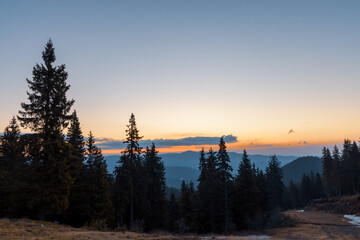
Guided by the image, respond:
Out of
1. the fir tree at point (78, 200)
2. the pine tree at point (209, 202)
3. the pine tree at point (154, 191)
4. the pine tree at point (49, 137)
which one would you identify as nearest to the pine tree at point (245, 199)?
the pine tree at point (209, 202)

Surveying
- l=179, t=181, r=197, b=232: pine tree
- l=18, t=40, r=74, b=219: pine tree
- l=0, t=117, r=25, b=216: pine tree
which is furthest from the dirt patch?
l=0, t=117, r=25, b=216: pine tree

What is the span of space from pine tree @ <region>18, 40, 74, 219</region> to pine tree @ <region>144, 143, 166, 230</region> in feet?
58.2

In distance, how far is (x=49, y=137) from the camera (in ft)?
68.9

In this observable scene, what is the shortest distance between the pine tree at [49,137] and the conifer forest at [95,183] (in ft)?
0.25

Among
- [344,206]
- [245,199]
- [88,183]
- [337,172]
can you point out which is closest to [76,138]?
[88,183]

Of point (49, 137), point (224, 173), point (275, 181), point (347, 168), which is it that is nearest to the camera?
point (49, 137)

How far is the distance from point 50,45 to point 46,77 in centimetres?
326

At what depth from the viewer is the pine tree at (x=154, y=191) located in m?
37.6

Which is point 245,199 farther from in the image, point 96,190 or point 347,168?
point 347,168

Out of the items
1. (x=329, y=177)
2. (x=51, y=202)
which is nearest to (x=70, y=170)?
(x=51, y=202)

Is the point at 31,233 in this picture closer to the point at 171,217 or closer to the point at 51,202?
the point at 51,202

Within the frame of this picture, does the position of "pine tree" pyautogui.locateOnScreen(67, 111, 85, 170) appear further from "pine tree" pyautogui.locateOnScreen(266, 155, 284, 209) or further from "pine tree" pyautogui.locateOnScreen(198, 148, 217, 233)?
"pine tree" pyautogui.locateOnScreen(266, 155, 284, 209)

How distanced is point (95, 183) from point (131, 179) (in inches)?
207

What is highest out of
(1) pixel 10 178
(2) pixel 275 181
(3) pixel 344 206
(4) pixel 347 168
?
(1) pixel 10 178
